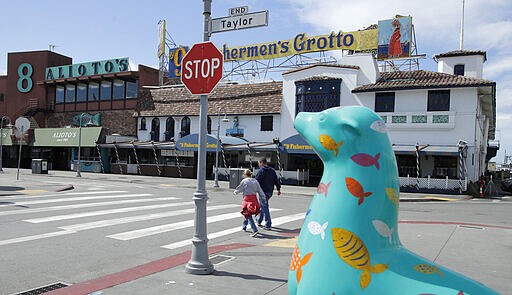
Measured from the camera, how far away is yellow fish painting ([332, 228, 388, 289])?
107 inches

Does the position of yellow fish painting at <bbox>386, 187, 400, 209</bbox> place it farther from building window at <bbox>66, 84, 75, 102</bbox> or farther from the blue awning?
building window at <bbox>66, 84, 75, 102</bbox>

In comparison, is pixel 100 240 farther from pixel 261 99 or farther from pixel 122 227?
pixel 261 99

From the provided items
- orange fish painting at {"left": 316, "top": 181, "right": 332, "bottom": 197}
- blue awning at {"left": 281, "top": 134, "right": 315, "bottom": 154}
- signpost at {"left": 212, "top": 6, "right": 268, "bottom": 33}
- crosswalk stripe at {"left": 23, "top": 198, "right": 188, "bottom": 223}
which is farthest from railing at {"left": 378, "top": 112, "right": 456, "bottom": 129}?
orange fish painting at {"left": 316, "top": 181, "right": 332, "bottom": 197}

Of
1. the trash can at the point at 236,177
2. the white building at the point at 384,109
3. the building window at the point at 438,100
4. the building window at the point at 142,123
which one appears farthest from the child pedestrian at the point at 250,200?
the building window at the point at 142,123

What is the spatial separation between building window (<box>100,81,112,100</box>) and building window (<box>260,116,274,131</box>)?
16.6 meters

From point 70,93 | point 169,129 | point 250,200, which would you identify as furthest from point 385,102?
point 70,93

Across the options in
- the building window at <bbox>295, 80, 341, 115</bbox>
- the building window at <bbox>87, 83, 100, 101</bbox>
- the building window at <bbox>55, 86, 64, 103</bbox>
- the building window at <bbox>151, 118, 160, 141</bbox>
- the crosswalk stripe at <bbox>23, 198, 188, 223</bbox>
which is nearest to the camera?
the crosswalk stripe at <bbox>23, 198, 188, 223</bbox>

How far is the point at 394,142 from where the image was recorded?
975 inches

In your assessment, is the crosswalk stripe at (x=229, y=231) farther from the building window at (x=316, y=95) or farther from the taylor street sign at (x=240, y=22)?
the building window at (x=316, y=95)

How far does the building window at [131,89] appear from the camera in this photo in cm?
3622

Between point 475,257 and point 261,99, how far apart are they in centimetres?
2395

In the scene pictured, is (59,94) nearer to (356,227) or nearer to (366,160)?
(366,160)

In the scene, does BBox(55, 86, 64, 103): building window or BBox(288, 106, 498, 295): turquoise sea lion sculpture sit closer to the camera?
BBox(288, 106, 498, 295): turquoise sea lion sculpture

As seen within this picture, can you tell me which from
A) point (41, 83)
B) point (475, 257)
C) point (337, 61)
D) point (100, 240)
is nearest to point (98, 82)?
point (41, 83)
